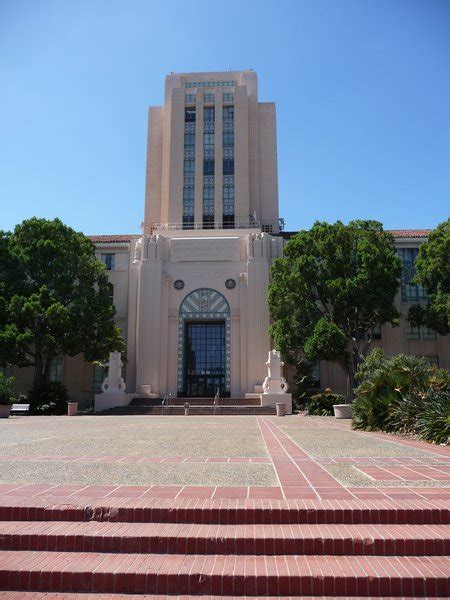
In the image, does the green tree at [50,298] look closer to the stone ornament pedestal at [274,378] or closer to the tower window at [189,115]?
the stone ornament pedestal at [274,378]

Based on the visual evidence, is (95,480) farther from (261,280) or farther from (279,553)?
(261,280)

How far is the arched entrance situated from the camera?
32.4 m

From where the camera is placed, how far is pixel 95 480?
568 cm

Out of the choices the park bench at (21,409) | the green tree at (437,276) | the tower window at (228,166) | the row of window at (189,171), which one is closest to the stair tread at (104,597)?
the park bench at (21,409)

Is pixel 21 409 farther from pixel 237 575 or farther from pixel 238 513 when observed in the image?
pixel 237 575

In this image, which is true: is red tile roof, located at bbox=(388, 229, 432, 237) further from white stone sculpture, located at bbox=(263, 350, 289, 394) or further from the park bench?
the park bench

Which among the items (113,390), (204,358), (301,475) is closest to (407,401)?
(301,475)

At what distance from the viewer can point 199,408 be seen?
2706 centimetres

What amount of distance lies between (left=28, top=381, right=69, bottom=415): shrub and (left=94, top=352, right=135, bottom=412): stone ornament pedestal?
78.3 inches

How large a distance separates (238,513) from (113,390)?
25.7 metres

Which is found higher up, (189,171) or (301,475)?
(189,171)

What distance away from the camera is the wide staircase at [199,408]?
2645cm

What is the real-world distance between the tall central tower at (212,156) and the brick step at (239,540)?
34.1m

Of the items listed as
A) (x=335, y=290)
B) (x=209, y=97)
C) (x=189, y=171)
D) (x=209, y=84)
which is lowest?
(x=335, y=290)
